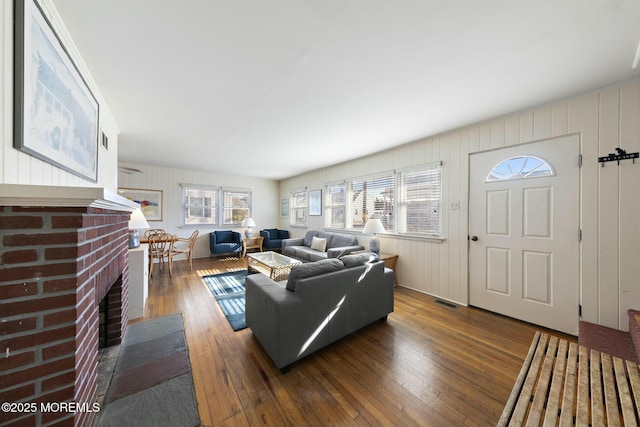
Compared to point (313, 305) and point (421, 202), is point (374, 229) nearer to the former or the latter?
point (421, 202)

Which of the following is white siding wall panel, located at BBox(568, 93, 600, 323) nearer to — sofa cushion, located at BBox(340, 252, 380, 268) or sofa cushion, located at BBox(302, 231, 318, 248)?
sofa cushion, located at BBox(340, 252, 380, 268)

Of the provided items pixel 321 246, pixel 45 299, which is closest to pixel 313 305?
pixel 45 299

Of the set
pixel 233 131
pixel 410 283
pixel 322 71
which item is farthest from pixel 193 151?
pixel 410 283

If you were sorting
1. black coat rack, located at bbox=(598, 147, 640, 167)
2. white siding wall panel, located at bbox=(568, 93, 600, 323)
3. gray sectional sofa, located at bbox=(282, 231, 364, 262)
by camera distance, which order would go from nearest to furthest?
black coat rack, located at bbox=(598, 147, 640, 167)
white siding wall panel, located at bbox=(568, 93, 600, 323)
gray sectional sofa, located at bbox=(282, 231, 364, 262)

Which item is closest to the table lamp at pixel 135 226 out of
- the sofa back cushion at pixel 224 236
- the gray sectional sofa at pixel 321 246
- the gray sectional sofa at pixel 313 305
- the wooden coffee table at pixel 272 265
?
the wooden coffee table at pixel 272 265

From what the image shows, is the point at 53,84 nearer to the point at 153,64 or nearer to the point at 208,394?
the point at 153,64

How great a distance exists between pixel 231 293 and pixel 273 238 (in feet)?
11.3

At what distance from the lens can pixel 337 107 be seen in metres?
2.47

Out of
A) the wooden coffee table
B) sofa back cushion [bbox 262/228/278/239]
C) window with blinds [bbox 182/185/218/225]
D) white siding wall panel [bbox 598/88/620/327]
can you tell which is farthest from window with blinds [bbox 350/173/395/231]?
window with blinds [bbox 182/185/218/225]

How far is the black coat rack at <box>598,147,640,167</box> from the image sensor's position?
6.41ft

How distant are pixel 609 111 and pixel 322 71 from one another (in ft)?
8.92

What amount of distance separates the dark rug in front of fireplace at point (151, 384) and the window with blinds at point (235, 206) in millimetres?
4493

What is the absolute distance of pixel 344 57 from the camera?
170 cm

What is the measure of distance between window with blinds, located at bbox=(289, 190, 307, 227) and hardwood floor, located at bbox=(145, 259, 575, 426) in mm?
4007
